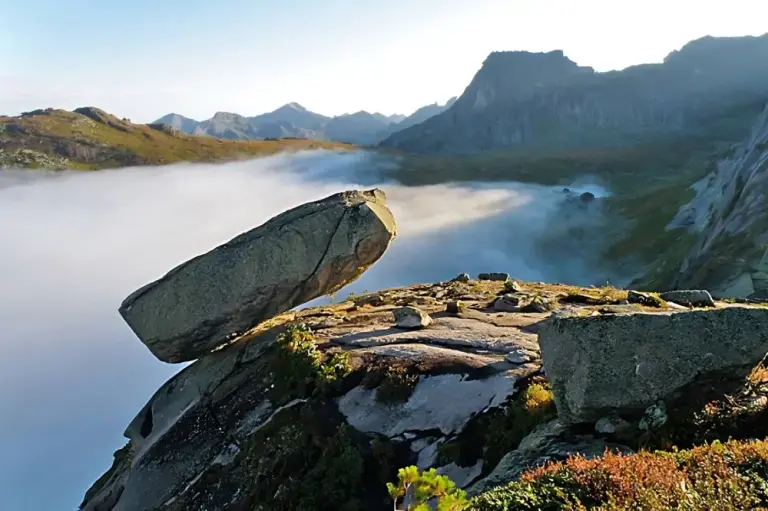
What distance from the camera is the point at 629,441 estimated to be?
11.1m

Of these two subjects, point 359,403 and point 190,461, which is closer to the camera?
point 359,403

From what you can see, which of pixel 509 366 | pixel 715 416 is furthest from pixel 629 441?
pixel 509 366

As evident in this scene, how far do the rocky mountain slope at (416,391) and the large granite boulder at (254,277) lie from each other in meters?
0.09

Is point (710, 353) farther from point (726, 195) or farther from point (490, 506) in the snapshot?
point (726, 195)

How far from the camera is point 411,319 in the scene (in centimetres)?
2209

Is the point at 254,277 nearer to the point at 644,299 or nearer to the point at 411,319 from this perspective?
the point at 411,319

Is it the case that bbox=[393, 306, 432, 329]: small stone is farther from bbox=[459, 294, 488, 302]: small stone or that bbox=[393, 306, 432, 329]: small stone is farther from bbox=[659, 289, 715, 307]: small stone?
bbox=[659, 289, 715, 307]: small stone

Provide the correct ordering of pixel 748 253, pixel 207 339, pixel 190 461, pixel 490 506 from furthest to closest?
pixel 748 253, pixel 207 339, pixel 190 461, pixel 490 506

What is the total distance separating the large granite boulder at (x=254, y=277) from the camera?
922 inches

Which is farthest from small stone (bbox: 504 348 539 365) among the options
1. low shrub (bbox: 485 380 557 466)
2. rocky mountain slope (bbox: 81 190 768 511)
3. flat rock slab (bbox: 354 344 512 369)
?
low shrub (bbox: 485 380 557 466)

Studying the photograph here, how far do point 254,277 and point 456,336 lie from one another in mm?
9621

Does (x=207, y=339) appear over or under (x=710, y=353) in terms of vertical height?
under

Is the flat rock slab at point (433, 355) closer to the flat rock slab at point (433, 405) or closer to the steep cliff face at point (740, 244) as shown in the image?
the flat rock slab at point (433, 405)

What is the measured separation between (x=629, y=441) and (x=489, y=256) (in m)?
142
